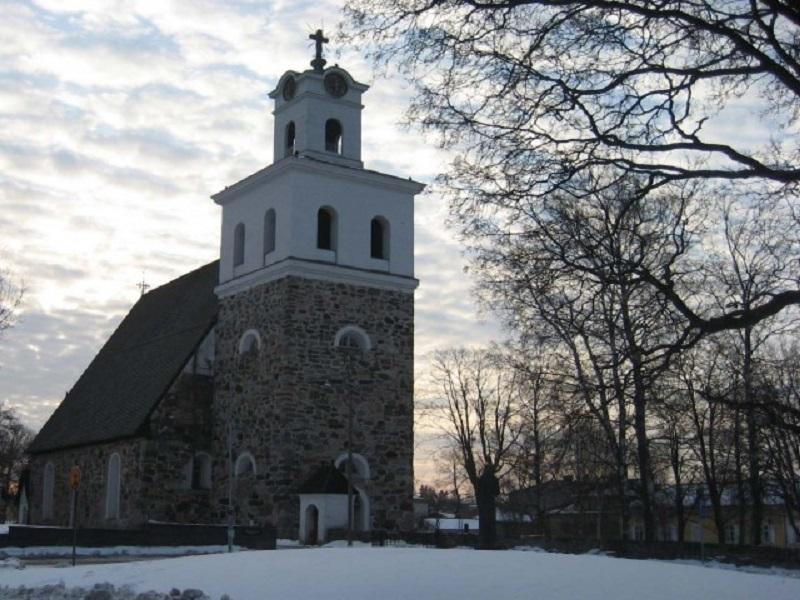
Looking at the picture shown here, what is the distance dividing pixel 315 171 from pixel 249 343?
6044 millimetres

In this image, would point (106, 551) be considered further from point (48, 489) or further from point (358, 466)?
point (48, 489)

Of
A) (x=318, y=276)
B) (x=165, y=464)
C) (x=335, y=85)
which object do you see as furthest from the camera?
(x=335, y=85)

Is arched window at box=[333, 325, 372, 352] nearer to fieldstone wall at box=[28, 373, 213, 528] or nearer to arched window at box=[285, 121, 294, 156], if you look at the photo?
fieldstone wall at box=[28, 373, 213, 528]

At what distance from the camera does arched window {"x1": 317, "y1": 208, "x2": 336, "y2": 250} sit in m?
34.3

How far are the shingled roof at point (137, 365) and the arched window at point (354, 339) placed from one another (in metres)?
5.54

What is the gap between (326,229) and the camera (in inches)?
1363

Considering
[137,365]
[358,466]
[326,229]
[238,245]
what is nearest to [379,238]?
[326,229]

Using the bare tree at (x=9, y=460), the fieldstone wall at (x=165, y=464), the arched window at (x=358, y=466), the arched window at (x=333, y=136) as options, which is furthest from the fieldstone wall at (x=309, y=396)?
the bare tree at (x=9, y=460)

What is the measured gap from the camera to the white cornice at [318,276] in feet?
108

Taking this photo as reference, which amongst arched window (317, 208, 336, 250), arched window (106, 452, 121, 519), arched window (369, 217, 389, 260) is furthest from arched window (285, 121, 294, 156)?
arched window (106, 452, 121, 519)

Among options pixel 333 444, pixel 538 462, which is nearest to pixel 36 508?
pixel 333 444

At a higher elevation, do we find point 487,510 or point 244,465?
point 244,465

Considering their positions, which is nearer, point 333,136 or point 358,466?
point 358,466

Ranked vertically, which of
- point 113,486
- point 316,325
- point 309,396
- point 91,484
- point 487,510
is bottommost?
point 487,510
